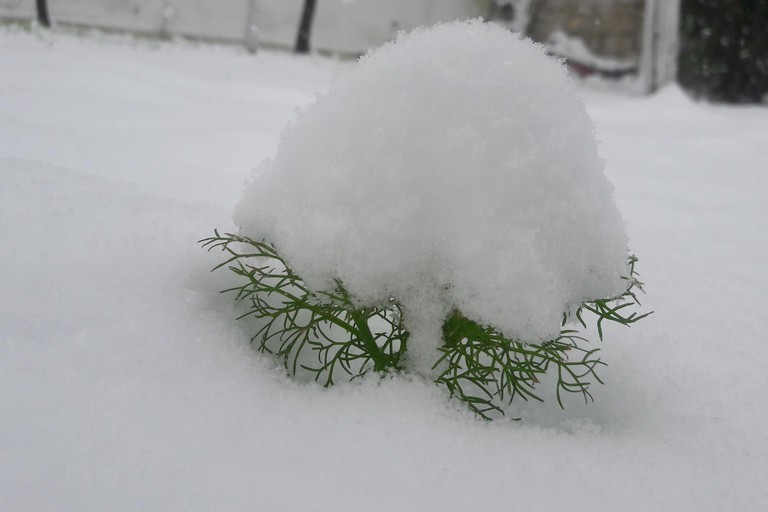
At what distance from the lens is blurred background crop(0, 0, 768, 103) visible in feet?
24.0

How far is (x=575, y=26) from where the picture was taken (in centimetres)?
1012

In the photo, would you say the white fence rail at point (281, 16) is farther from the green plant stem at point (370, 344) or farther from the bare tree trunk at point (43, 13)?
the green plant stem at point (370, 344)

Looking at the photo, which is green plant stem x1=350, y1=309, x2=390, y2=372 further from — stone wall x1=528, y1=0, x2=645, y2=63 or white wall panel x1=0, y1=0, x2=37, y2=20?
white wall panel x1=0, y1=0, x2=37, y2=20

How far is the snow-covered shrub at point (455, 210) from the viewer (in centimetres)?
95

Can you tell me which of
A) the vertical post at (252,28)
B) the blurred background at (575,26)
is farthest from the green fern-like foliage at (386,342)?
the vertical post at (252,28)

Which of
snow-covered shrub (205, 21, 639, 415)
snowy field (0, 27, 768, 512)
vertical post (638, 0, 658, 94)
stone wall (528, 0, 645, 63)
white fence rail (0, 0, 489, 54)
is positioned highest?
white fence rail (0, 0, 489, 54)

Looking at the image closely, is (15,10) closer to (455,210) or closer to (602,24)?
(602,24)

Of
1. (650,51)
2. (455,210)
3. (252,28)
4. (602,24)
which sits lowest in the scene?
(455,210)

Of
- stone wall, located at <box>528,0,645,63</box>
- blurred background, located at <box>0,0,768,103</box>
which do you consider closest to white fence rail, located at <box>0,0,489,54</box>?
blurred background, located at <box>0,0,768,103</box>

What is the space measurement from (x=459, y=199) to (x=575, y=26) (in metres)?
10.4

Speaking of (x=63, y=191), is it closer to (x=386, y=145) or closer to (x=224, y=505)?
(x=386, y=145)

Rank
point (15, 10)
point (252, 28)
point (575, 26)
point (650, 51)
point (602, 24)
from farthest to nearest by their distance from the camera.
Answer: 1. point (15, 10)
2. point (575, 26)
3. point (602, 24)
4. point (252, 28)
5. point (650, 51)

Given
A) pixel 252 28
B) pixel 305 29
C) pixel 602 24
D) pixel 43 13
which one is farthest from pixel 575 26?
pixel 43 13

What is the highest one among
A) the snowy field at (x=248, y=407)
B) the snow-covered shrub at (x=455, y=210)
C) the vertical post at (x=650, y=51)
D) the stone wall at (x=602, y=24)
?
the stone wall at (x=602, y=24)
